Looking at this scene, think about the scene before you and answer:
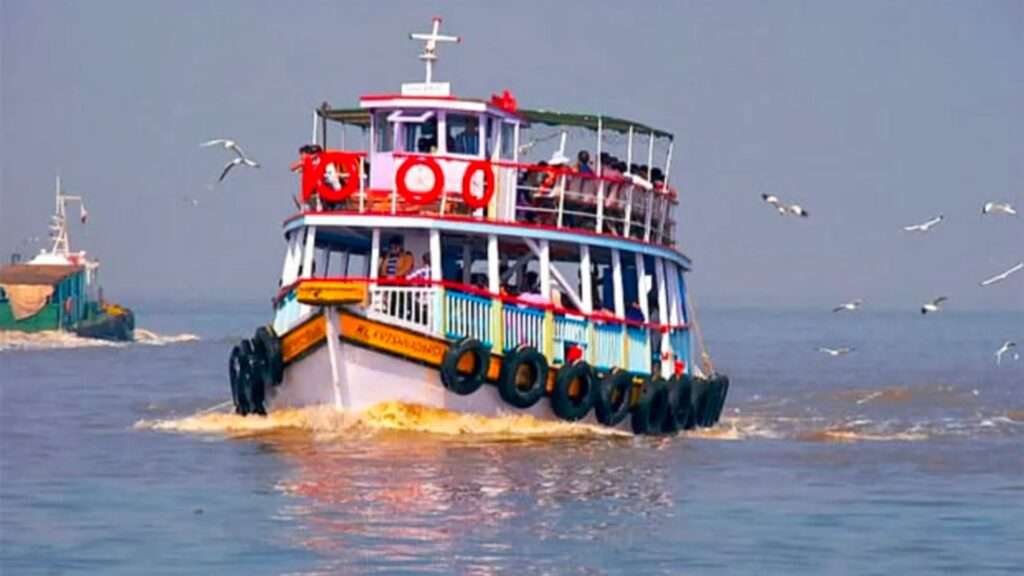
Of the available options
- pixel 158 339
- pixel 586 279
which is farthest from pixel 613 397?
pixel 158 339

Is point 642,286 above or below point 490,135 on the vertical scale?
below

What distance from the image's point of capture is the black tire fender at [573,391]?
33719 mm

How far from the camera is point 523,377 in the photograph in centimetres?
3341

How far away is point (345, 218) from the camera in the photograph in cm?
3341

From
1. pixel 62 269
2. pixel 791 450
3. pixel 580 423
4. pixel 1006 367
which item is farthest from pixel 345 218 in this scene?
pixel 62 269

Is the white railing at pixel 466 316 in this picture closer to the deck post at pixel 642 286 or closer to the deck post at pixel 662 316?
the deck post at pixel 642 286

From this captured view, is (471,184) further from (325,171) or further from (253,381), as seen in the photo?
(253,381)

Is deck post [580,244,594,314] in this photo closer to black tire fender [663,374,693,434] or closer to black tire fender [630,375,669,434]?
black tire fender [630,375,669,434]

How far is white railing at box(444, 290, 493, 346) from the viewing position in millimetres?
33000

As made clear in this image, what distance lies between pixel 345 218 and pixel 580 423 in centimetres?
401

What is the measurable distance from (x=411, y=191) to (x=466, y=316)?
1.84 m

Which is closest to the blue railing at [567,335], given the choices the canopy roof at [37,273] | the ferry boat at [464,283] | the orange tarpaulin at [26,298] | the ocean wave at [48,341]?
the ferry boat at [464,283]

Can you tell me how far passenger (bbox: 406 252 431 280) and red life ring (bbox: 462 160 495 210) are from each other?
101 cm

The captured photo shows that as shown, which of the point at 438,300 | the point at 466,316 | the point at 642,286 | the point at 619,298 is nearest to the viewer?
the point at 438,300
